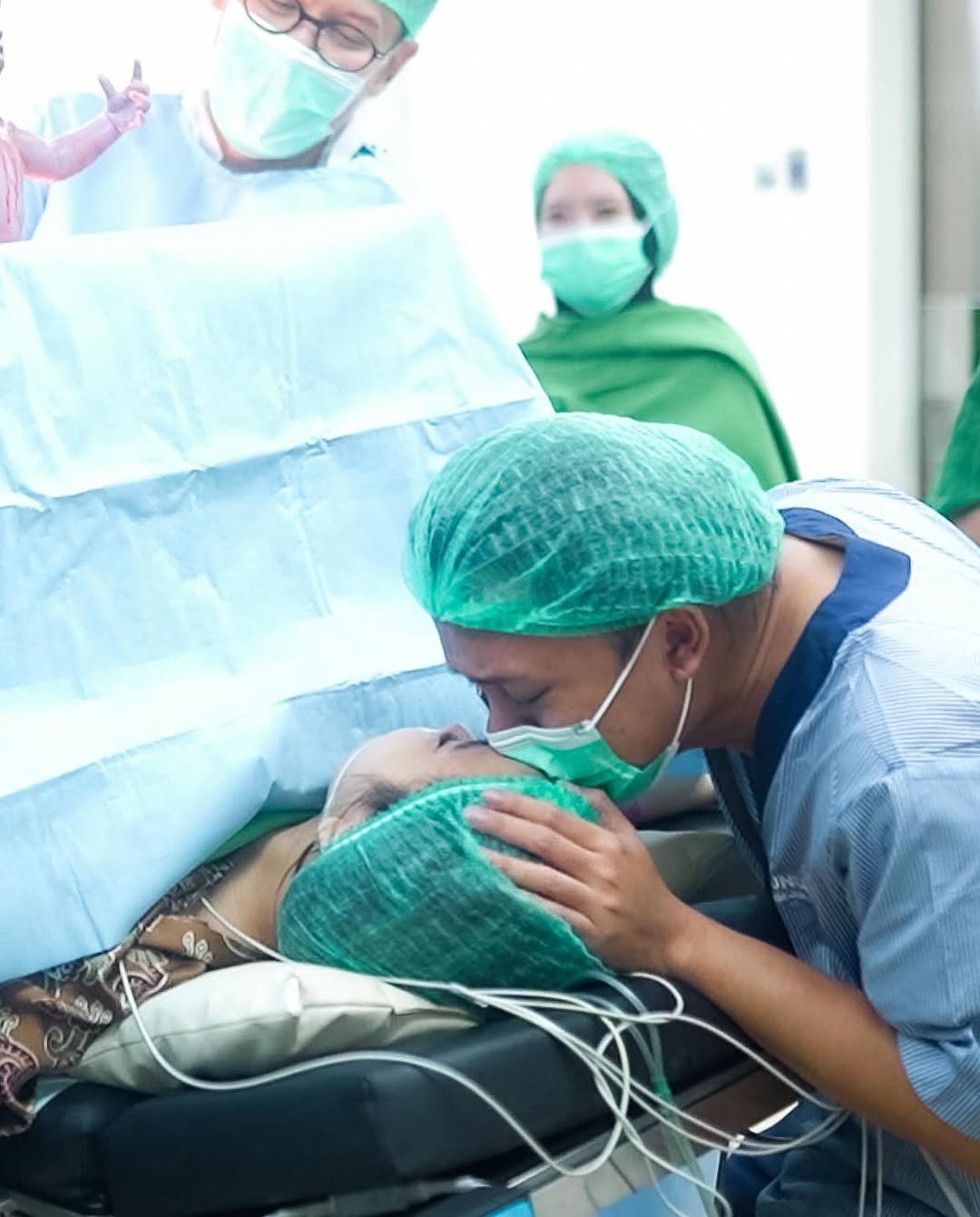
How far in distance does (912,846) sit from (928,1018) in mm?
118

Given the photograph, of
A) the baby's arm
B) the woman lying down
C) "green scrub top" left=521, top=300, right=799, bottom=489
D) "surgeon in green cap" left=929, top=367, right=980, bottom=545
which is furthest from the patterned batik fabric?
"green scrub top" left=521, top=300, right=799, bottom=489

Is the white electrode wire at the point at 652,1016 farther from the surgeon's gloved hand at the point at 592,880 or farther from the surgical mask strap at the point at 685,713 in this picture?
the surgical mask strap at the point at 685,713

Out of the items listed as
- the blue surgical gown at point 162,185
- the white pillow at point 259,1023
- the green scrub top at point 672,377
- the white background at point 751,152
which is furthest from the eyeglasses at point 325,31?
the white background at point 751,152

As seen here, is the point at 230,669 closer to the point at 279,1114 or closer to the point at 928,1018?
the point at 279,1114

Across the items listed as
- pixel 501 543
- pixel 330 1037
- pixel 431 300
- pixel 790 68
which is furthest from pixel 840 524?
pixel 790 68

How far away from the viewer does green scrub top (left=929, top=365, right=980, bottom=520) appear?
200 centimetres

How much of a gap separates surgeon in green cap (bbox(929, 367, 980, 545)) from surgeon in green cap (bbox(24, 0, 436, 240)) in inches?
35.2

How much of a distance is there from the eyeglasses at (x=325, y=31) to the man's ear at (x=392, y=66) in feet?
0.13

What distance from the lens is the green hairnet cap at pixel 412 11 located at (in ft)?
5.11

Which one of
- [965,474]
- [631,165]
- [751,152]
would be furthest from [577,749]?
[751,152]

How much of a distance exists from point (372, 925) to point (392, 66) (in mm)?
911

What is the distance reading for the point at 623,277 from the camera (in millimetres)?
2631


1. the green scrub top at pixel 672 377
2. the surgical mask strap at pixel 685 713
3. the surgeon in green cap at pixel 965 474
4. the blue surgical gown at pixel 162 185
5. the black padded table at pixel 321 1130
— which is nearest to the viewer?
the black padded table at pixel 321 1130

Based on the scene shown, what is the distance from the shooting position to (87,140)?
4.68ft
